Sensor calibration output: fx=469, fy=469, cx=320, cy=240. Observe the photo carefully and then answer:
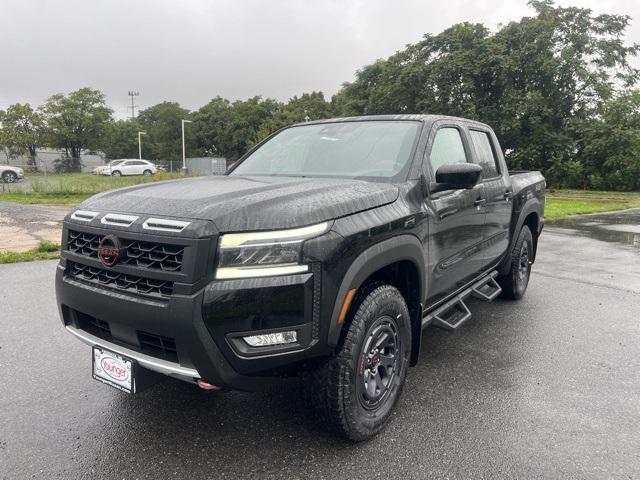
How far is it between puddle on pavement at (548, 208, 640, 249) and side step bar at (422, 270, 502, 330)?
6.59 meters

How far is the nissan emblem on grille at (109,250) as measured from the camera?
2227 mm


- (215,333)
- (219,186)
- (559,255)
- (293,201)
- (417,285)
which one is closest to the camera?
(215,333)

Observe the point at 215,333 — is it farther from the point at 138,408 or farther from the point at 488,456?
the point at 488,456

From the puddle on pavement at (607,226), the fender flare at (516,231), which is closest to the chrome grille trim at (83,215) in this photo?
the fender flare at (516,231)

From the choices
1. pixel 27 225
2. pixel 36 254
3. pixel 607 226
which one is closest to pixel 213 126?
pixel 27 225

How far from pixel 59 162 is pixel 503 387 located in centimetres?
2926

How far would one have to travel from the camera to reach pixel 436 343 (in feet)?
13.6

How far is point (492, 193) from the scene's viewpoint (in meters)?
4.14

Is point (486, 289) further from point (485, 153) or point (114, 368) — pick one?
point (114, 368)

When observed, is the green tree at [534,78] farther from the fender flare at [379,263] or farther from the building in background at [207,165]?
the fender flare at [379,263]

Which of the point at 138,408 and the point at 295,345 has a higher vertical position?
the point at 295,345

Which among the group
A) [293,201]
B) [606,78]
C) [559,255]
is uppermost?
[606,78]

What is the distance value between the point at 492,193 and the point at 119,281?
3172 mm

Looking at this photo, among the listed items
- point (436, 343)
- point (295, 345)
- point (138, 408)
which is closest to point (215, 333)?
point (295, 345)
